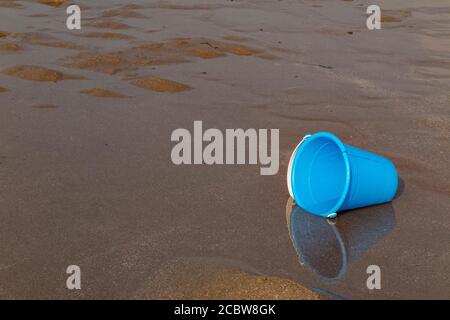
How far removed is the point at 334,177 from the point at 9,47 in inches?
158

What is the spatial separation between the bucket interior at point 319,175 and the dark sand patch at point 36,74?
2.62 m

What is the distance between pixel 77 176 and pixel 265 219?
1.21m

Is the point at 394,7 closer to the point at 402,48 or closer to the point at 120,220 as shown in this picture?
the point at 402,48

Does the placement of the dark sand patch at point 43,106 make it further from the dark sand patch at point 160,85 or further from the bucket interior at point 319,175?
the bucket interior at point 319,175

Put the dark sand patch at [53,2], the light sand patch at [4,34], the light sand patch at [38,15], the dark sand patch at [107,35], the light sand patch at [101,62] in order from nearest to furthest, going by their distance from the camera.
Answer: the light sand patch at [101,62] → the light sand patch at [4,34] → the dark sand patch at [107,35] → the light sand patch at [38,15] → the dark sand patch at [53,2]

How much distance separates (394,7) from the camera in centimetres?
797

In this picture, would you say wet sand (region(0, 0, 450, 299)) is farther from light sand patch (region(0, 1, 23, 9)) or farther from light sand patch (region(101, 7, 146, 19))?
light sand patch (region(0, 1, 23, 9))

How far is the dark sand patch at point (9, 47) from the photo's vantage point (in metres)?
5.58

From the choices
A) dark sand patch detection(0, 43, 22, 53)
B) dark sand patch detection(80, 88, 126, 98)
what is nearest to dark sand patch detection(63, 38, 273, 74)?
dark sand patch detection(80, 88, 126, 98)

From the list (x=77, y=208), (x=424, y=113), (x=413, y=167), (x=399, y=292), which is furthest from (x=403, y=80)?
(x=77, y=208)

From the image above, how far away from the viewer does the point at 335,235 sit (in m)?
2.87

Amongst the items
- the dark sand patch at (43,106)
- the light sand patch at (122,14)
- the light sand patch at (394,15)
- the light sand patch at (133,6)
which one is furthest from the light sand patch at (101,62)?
the light sand patch at (394,15)

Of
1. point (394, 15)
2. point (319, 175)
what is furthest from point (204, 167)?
point (394, 15)

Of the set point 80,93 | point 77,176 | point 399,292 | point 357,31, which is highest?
point 357,31
